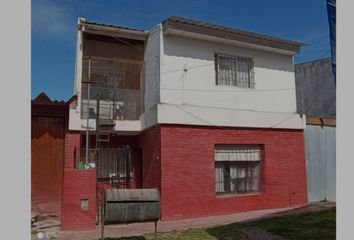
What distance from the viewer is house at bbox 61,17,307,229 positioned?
1284 cm

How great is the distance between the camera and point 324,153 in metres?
16.2

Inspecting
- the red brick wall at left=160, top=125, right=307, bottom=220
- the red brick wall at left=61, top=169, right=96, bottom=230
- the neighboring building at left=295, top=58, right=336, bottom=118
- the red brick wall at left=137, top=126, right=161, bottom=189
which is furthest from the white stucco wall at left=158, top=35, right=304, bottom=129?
the neighboring building at left=295, top=58, right=336, bottom=118

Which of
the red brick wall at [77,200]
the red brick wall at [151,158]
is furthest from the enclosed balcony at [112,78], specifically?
the red brick wall at [77,200]

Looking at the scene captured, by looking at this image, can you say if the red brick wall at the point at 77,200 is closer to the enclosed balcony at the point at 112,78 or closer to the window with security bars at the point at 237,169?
A: the enclosed balcony at the point at 112,78

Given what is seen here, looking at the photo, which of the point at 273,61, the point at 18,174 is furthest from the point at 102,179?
the point at 18,174

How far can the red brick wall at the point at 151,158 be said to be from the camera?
12.6 metres

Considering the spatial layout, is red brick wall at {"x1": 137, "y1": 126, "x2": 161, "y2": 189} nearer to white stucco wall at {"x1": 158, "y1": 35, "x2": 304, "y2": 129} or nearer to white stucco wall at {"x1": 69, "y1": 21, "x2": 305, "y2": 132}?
white stucco wall at {"x1": 69, "y1": 21, "x2": 305, "y2": 132}

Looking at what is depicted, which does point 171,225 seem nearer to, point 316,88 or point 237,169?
point 237,169

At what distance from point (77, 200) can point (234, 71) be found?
7336 millimetres

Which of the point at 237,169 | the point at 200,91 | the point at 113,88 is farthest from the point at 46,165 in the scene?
the point at 237,169

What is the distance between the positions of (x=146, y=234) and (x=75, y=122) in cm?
503

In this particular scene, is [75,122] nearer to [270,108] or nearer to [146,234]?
[146,234]

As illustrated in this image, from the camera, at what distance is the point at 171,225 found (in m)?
11.5

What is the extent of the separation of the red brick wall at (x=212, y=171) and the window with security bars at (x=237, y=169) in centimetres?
28
